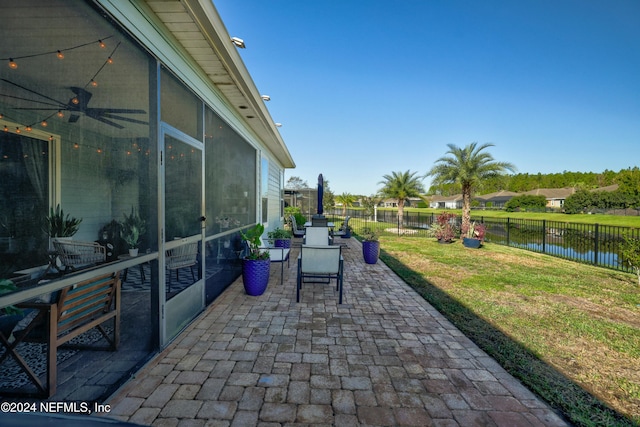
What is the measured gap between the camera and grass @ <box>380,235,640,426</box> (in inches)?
80.0

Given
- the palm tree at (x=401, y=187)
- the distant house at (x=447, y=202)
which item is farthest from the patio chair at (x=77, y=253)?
the distant house at (x=447, y=202)

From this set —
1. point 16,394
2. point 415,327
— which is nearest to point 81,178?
point 16,394

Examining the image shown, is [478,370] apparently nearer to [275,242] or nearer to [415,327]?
[415,327]

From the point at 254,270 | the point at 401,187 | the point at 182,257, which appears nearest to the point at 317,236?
the point at 254,270

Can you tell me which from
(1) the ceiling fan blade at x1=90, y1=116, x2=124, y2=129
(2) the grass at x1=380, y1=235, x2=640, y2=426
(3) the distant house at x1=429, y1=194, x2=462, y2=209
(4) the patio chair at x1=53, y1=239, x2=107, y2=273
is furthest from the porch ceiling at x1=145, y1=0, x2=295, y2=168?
(3) the distant house at x1=429, y1=194, x2=462, y2=209

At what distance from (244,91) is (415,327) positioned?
12.7 feet

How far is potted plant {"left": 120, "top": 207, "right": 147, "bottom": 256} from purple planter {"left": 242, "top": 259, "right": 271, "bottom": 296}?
1.80 m

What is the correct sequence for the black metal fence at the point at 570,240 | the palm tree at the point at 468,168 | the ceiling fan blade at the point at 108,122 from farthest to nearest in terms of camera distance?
the palm tree at the point at 468,168
the black metal fence at the point at 570,240
the ceiling fan blade at the point at 108,122

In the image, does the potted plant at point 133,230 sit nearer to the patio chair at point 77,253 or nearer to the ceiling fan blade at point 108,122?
the patio chair at point 77,253

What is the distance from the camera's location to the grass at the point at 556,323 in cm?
203

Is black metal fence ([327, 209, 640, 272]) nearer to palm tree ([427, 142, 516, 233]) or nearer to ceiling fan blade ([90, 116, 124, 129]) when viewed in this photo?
palm tree ([427, 142, 516, 233])

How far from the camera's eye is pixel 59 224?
79.0 inches

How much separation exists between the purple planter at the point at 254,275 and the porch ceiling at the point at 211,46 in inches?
99.8

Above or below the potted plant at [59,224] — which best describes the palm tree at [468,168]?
above
